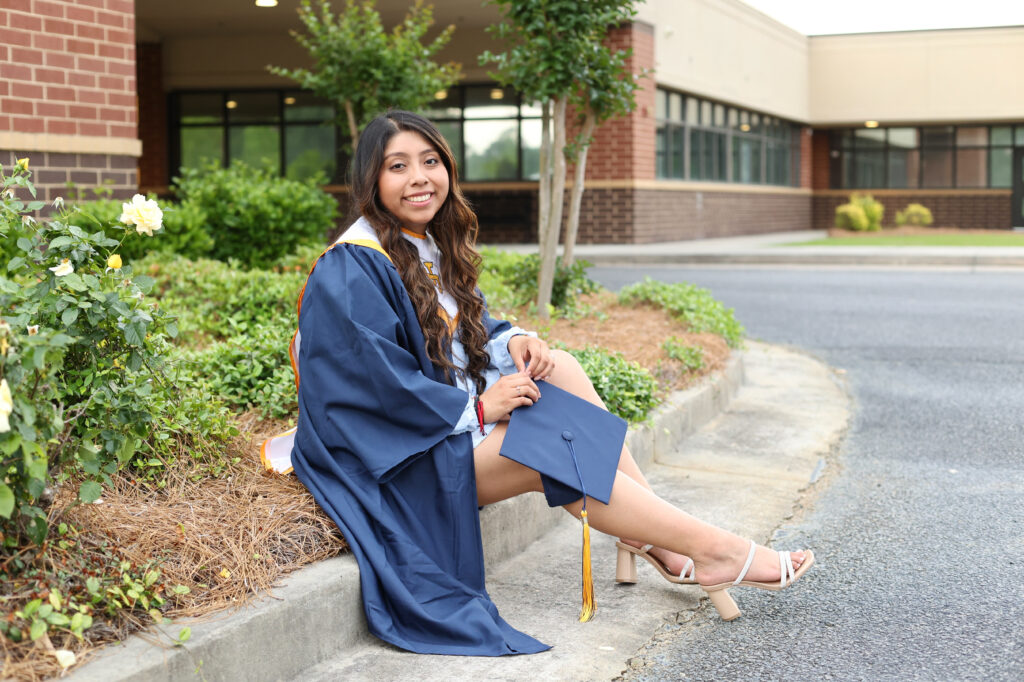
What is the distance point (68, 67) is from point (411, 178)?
5.04 m

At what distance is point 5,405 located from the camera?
2201mm

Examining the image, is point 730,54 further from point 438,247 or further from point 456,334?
A: point 456,334

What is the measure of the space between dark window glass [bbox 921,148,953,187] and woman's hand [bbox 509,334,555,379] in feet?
107

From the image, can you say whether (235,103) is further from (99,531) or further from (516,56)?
(99,531)

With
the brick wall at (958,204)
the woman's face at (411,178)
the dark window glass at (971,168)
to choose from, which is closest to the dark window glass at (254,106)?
the brick wall at (958,204)

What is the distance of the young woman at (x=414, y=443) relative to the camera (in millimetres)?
3068

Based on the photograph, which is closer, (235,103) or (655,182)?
(655,182)

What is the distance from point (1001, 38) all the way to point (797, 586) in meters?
31.7

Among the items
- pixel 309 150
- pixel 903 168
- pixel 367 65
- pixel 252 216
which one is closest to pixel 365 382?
pixel 252 216

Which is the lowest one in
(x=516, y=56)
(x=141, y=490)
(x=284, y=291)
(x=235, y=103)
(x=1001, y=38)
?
(x=141, y=490)

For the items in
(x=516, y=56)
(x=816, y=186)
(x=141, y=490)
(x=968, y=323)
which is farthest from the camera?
(x=816, y=186)

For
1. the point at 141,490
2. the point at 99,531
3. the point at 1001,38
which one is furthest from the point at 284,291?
the point at 1001,38

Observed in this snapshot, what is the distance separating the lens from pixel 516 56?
7.79 metres

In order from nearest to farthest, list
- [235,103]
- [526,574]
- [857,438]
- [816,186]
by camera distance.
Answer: [526,574] < [857,438] < [235,103] < [816,186]
